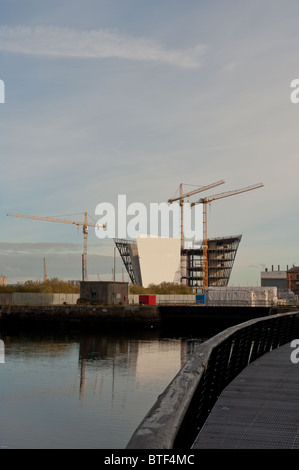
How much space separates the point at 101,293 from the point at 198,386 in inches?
2896

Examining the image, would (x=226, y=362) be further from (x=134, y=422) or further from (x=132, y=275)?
(x=132, y=275)

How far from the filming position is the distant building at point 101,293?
79.1 metres

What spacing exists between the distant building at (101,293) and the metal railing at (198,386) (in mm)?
63638

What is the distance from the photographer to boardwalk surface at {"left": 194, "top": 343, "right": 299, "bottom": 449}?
6645 millimetres

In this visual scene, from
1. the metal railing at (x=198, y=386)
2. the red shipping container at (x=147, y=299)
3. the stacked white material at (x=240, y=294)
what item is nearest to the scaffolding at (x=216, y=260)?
the stacked white material at (x=240, y=294)

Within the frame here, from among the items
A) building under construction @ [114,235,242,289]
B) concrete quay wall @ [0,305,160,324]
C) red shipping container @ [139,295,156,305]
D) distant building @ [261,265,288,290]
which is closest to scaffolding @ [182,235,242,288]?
building under construction @ [114,235,242,289]

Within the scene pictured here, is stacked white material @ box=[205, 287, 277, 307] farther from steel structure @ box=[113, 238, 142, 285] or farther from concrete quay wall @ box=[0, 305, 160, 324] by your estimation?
steel structure @ box=[113, 238, 142, 285]

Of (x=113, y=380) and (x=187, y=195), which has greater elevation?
(x=187, y=195)

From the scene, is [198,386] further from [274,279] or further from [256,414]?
[274,279]

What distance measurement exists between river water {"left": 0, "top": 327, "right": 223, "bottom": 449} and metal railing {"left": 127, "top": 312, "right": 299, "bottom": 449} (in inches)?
267

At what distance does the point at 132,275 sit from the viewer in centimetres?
18088

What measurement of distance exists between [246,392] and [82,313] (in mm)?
61419

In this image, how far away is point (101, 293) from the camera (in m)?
79.5
